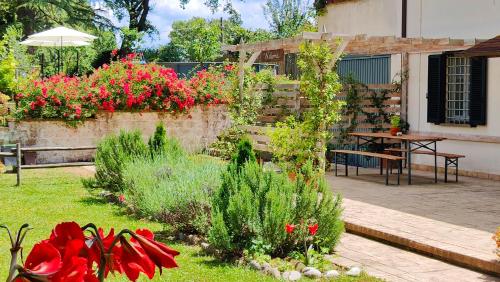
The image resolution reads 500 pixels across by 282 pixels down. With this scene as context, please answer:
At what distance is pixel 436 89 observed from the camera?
13.9 meters

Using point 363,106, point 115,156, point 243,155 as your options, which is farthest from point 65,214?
point 363,106

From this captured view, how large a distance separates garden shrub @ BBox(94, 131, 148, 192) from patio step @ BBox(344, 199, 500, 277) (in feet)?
13.1

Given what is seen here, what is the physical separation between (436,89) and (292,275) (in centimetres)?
864

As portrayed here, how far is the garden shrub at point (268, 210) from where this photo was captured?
691 cm

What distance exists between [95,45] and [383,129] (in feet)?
60.8

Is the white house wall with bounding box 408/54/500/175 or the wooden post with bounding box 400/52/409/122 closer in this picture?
the white house wall with bounding box 408/54/500/175

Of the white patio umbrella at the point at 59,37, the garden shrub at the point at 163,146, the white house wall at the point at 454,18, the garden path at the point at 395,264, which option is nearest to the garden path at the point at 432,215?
the garden path at the point at 395,264

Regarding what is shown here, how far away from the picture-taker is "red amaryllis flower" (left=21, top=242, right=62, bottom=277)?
3.50 ft

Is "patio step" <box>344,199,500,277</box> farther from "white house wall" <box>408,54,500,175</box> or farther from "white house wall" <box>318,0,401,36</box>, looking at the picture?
"white house wall" <box>318,0,401,36</box>

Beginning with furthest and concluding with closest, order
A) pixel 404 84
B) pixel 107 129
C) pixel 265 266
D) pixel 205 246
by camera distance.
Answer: pixel 107 129, pixel 404 84, pixel 205 246, pixel 265 266

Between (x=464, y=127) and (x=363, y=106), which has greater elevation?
(x=363, y=106)

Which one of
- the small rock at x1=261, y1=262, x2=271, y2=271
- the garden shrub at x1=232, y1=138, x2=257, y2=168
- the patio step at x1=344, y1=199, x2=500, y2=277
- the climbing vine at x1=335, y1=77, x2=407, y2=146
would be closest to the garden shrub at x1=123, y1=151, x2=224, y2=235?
the garden shrub at x1=232, y1=138, x2=257, y2=168

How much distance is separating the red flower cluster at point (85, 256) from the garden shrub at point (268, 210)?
5653 millimetres

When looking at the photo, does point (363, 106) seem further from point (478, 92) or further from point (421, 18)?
point (478, 92)
